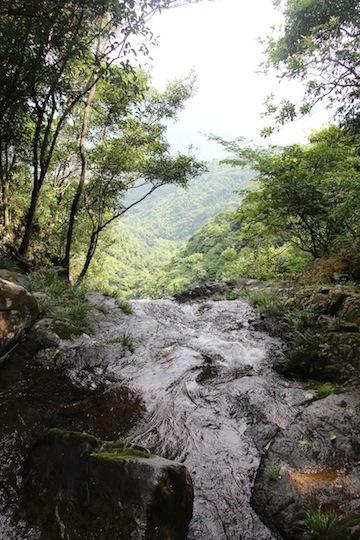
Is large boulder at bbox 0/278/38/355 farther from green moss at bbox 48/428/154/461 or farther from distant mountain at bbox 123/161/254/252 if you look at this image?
distant mountain at bbox 123/161/254/252

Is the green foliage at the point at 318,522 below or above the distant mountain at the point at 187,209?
below

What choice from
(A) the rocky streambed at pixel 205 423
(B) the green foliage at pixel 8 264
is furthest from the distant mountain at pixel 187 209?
(A) the rocky streambed at pixel 205 423

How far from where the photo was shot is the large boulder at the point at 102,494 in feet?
8.00

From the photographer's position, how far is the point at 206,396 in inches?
195

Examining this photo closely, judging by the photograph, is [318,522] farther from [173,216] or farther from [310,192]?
[173,216]

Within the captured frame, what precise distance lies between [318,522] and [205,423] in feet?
6.38

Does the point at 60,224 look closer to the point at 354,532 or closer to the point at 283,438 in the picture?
the point at 283,438

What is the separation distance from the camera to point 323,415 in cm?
403

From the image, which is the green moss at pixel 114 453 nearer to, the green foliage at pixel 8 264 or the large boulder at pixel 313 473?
the large boulder at pixel 313 473

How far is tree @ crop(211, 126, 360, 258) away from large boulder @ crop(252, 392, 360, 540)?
5.98 m

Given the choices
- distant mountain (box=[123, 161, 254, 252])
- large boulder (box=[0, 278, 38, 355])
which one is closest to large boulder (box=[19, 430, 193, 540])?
large boulder (box=[0, 278, 38, 355])

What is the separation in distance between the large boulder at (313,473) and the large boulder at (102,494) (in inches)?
32.7

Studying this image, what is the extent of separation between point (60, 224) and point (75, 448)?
16.1 meters

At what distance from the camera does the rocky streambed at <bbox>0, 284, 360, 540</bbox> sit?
2.85m
